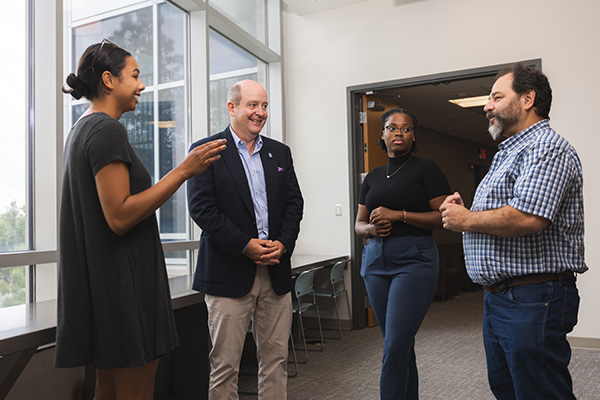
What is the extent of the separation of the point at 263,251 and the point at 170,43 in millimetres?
2789

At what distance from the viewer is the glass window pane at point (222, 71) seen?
190 inches

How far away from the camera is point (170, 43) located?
4285mm

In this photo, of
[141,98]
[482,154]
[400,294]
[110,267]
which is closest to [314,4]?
[141,98]

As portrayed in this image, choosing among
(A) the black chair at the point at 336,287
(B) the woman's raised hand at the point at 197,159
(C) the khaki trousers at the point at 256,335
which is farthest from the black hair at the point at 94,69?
(A) the black chair at the point at 336,287

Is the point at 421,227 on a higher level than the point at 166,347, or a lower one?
higher

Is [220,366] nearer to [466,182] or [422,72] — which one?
[422,72]

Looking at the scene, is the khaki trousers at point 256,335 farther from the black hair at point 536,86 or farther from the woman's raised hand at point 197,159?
the black hair at point 536,86

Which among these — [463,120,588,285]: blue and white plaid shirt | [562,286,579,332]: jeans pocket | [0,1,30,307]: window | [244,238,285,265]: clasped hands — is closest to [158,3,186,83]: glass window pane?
[0,1,30,307]: window

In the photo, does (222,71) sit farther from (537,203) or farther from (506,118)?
(537,203)

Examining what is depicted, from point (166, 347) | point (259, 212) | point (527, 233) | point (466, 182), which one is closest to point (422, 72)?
point (259, 212)

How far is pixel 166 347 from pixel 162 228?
268 cm

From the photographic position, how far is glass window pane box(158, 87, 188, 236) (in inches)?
163

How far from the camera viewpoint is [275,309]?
230cm

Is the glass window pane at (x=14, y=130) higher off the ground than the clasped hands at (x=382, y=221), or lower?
higher
